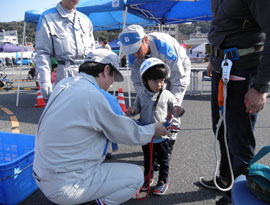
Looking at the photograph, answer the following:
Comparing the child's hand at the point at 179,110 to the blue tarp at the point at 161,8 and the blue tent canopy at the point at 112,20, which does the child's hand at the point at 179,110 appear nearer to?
the blue tarp at the point at 161,8

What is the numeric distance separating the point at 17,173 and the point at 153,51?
181cm

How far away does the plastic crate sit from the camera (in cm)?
180

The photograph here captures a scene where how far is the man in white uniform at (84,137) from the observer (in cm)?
136

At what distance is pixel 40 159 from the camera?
1.45 meters

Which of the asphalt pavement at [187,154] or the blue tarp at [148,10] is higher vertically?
the blue tarp at [148,10]

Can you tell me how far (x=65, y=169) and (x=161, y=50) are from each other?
167 centimetres

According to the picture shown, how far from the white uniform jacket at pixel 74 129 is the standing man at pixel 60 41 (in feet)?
4.37

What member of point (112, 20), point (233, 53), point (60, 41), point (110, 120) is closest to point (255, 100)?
point (233, 53)

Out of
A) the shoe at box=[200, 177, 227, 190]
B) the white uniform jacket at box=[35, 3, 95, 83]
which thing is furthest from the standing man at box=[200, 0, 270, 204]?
the white uniform jacket at box=[35, 3, 95, 83]

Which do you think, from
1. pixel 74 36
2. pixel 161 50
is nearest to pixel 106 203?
pixel 161 50

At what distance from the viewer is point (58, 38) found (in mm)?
2652

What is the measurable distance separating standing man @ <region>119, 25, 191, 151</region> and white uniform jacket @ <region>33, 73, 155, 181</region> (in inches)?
39.1

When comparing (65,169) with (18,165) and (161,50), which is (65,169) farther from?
(161,50)

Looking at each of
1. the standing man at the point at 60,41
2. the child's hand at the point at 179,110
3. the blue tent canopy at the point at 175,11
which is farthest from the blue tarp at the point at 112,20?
the child's hand at the point at 179,110
